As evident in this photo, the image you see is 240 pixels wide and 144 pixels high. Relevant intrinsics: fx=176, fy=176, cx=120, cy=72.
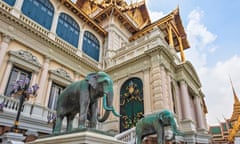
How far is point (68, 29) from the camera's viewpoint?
1298 centimetres

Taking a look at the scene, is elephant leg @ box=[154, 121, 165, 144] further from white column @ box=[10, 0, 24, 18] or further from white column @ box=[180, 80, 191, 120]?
white column @ box=[10, 0, 24, 18]

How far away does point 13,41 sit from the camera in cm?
933

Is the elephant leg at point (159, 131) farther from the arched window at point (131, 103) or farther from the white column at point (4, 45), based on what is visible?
the white column at point (4, 45)

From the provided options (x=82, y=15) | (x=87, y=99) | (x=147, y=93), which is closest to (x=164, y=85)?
(x=147, y=93)

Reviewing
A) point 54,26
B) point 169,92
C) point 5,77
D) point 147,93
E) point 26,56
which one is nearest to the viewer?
point 5,77

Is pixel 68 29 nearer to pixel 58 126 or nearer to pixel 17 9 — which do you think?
pixel 17 9

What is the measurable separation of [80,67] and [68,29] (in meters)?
3.03

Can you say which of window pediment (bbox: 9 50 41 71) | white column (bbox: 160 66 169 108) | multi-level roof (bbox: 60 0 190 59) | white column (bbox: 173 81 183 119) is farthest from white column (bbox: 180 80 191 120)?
window pediment (bbox: 9 50 41 71)

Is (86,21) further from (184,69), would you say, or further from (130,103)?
(184,69)

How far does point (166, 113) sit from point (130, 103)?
20.2ft

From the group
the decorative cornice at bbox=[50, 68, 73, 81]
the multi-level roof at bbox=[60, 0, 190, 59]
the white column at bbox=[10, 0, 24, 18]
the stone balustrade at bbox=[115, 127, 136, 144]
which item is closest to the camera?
the stone balustrade at bbox=[115, 127, 136, 144]

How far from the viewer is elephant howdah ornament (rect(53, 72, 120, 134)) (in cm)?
296

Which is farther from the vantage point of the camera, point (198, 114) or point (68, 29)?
point (198, 114)

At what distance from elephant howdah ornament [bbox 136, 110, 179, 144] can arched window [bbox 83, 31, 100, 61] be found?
31.0 ft
